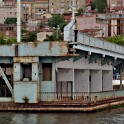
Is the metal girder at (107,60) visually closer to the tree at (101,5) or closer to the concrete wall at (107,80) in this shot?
the concrete wall at (107,80)

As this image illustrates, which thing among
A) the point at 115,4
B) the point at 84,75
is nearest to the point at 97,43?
the point at 84,75

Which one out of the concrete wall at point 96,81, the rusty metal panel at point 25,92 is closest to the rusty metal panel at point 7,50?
the rusty metal panel at point 25,92

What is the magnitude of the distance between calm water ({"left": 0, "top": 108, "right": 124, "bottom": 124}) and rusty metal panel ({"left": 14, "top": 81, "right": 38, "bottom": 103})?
4.24ft

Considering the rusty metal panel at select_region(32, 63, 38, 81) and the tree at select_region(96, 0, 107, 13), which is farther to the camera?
the tree at select_region(96, 0, 107, 13)

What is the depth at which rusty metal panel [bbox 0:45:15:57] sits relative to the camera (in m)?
34.2

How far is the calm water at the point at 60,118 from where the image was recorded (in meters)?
29.8

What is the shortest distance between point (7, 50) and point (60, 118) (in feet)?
18.7

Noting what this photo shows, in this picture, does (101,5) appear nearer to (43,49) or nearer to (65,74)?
(65,74)

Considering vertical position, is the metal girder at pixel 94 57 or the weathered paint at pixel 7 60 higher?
the weathered paint at pixel 7 60

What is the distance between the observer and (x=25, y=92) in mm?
34062

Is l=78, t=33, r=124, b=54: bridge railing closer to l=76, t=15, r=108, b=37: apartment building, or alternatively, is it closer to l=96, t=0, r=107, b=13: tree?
l=76, t=15, r=108, b=37: apartment building

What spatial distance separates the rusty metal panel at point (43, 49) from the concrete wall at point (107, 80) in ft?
54.0

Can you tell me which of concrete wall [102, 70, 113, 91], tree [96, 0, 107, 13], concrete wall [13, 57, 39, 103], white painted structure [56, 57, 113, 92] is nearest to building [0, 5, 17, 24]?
tree [96, 0, 107, 13]

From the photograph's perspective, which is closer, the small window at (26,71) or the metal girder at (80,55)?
the small window at (26,71)
